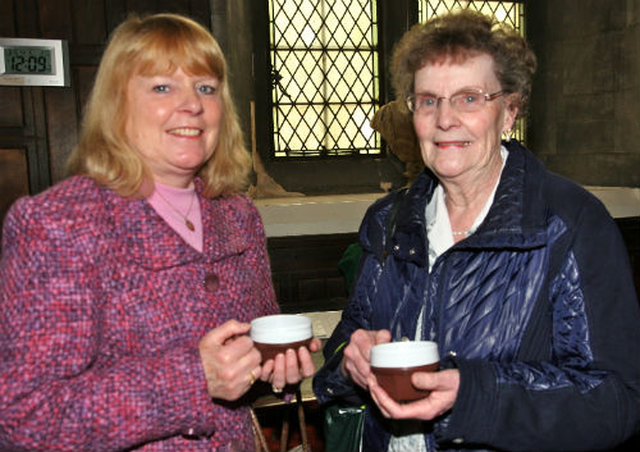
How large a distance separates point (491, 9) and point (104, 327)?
5770mm

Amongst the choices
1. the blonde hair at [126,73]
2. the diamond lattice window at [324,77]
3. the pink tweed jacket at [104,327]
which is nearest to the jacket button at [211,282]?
the pink tweed jacket at [104,327]

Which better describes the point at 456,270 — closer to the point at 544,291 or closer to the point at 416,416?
the point at 544,291

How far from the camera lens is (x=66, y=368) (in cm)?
126

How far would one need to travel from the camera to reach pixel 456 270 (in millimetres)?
1547

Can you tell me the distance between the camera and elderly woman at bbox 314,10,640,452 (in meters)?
1.38

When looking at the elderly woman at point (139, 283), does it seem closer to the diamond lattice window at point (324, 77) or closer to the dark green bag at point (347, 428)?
the dark green bag at point (347, 428)

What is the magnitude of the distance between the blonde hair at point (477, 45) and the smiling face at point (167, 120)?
1.87 feet

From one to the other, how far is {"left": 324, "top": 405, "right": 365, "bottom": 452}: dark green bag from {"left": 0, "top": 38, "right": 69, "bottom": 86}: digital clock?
2748mm

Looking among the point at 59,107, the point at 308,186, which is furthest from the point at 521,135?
the point at 59,107

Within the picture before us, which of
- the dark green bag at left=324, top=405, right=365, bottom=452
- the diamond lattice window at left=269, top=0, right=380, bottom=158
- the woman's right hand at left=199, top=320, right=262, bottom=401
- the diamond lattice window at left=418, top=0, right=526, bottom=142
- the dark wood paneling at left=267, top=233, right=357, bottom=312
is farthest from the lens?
the diamond lattice window at left=418, top=0, right=526, bottom=142

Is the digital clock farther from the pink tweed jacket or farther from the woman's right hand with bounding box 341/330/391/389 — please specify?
the woman's right hand with bounding box 341/330/391/389

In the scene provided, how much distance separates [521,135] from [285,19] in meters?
2.79

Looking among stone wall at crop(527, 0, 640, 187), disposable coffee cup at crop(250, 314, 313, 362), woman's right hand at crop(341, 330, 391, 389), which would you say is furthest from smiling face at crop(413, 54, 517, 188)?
stone wall at crop(527, 0, 640, 187)

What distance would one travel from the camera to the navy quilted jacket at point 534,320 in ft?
4.52
